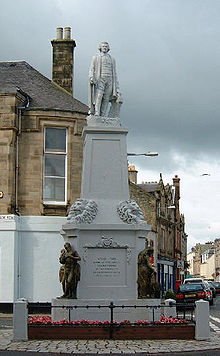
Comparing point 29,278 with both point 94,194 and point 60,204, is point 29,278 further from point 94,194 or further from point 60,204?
point 94,194

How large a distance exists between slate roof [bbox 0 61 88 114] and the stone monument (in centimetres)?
1089

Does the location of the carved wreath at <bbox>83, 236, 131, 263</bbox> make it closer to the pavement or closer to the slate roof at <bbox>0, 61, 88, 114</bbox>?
the pavement

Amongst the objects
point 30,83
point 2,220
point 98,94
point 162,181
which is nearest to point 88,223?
point 98,94

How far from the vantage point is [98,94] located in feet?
61.6

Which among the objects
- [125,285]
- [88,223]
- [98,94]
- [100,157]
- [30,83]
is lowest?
[125,285]

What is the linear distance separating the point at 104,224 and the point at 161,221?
139ft

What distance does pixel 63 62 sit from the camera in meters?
32.7

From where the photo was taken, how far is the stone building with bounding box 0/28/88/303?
27.8 meters

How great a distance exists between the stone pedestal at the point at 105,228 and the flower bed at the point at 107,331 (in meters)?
1.24

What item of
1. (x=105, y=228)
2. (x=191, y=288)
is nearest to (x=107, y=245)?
(x=105, y=228)

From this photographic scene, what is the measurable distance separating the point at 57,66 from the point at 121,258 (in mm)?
17298

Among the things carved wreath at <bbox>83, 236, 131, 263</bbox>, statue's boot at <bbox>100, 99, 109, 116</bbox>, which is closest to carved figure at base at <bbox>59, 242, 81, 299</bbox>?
carved wreath at <bbox>83, 236, 131, 263</bbox>

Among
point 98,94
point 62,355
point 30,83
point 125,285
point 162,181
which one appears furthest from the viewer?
point 162,181

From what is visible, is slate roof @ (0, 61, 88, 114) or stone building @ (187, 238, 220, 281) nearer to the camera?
slate roof @ (0, 61, 88, 114)
